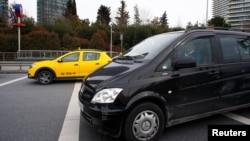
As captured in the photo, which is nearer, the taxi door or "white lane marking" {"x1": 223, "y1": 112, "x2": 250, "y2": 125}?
"white lane marking" {"x1": 223, "y1": 112, "x2": 250, "y2": 125}

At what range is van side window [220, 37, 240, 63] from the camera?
15.6 feet

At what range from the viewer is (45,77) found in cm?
1055

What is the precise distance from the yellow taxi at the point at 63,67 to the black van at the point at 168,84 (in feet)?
20.2

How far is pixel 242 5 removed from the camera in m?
37.1

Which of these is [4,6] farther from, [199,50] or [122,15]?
[199,50]

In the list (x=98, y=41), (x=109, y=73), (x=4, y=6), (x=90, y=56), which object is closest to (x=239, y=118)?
(x=109, y=73)

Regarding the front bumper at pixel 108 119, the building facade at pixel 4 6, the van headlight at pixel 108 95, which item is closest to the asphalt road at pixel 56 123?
the front bumper at pixel 108 119

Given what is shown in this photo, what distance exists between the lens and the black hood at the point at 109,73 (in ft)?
12.8

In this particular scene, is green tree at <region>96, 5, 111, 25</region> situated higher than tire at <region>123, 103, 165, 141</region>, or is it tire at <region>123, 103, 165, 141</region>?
green tree at <region>96, 5, 111, 25</region>

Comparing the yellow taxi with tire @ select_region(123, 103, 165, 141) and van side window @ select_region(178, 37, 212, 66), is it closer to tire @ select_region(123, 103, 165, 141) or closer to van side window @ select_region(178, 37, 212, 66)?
van side window @ select_region(178, 37, 212, 66)

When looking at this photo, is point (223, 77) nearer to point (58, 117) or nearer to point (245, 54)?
point (245, 54)

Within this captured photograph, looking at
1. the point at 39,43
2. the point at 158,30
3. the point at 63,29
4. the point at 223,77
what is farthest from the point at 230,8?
the point at 223,77

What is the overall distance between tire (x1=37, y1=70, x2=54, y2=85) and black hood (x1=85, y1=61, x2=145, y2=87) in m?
6.74

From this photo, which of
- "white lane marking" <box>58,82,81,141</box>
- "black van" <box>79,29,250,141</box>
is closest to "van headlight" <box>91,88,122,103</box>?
"black van" <box>79,29,250,141</box>
